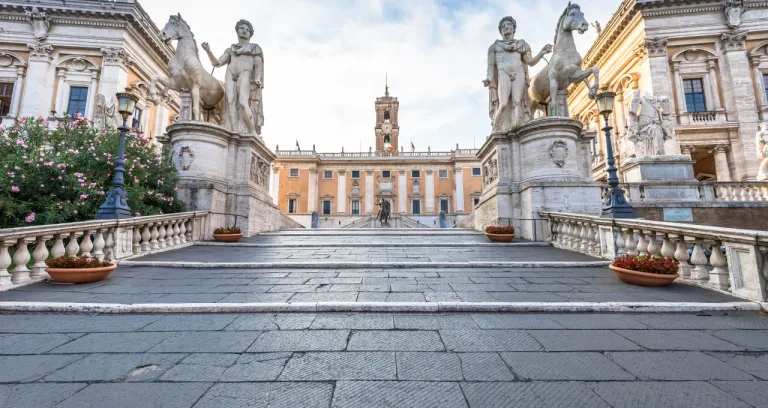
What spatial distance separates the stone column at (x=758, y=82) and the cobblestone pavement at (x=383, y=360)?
87.3ft

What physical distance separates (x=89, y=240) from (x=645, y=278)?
8406mm

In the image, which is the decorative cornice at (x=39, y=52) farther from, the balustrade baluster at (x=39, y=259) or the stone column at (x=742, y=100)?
the stone column at (x=742, y=100)

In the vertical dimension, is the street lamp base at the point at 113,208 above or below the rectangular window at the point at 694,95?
→ below

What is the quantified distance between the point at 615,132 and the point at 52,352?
30.3m

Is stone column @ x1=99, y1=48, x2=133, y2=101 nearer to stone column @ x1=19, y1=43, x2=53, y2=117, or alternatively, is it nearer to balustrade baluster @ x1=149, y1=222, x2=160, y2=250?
stone column @ x1=19, y1=43, x2=53, y2=117

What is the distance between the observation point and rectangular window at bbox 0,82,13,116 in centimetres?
2027

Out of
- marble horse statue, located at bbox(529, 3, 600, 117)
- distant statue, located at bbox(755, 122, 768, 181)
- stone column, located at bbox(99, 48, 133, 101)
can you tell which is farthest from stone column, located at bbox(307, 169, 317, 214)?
distant statue, located at bbox(755, 122, 768, 181)

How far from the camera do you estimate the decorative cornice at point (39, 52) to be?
2045cm

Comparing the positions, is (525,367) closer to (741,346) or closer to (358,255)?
(741,346)

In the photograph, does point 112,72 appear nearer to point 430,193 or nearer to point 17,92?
point 17,92

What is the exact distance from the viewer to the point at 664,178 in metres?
11.9

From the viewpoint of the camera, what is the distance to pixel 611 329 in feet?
9.08

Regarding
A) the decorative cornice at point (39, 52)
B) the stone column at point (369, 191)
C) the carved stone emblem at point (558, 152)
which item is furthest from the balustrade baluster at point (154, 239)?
the stone column at point (369, 191)

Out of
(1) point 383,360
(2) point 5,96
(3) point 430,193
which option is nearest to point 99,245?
(1) point 383,360
